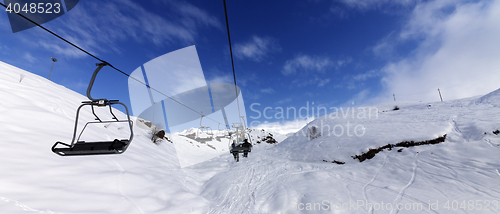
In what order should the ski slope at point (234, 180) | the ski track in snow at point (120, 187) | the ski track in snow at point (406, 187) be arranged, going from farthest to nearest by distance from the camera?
the ski track in snow at point (406, 187), the ski track in snow at point (120, 187), the ski slope at point (234, 180)

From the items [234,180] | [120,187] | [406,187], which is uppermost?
[120,187]

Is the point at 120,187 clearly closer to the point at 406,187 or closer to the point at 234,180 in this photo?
the point at 234,180

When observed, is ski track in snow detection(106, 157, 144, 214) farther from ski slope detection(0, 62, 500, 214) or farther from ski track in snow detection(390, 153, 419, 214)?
ski track in snow detection(390, 153, 419, 214)

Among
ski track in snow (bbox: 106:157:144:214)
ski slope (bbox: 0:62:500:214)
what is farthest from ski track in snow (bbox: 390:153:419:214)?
ski track in snow (bbox: 106:157:144:214)

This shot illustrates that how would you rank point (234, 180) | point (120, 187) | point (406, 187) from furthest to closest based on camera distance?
point (234, 180)
point (406, 187)
point (120, 187)

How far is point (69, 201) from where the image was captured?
429 cm

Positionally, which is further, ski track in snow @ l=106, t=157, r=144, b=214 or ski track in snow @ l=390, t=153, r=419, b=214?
ski track in snow @ l=390, t=153, r=419, b=214

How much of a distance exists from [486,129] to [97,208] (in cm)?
1640

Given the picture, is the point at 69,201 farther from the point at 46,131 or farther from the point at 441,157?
the point at 441,157

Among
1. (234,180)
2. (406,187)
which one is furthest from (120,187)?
(406,187)

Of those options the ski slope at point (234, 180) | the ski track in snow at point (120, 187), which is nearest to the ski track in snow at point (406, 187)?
the ski slope at point (234, 180)

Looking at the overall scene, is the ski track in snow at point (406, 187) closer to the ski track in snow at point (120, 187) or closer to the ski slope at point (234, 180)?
the ski slope at point (234, 180)

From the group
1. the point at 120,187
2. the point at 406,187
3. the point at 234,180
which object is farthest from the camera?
the point at 234,180

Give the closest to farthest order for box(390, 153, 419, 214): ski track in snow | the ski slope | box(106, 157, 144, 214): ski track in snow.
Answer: the ski slope → box(106, 157, 144, 214): ski track in snow → box(390, 153, 419, 214): ski track in snow
